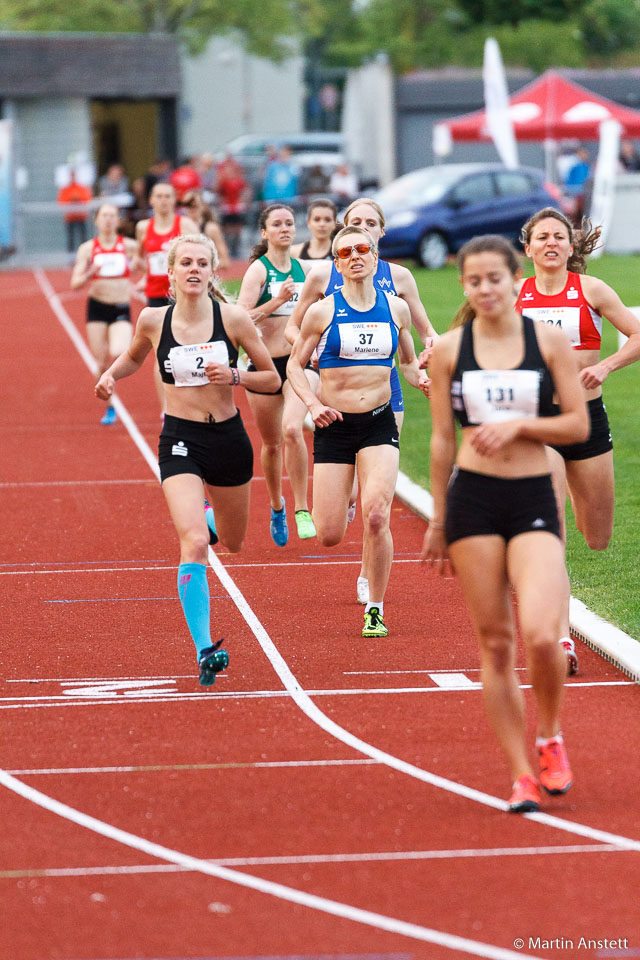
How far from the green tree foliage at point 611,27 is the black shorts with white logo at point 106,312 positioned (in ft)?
187

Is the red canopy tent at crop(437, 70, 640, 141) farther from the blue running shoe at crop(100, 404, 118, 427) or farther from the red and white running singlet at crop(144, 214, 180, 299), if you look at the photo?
the red and white running singlet at crop(144, 214, 180, 299)

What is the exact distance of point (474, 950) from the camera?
4883 mm

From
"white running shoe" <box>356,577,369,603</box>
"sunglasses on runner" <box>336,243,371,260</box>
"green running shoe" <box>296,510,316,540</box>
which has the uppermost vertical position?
"sunglasses on runner" <box>336,243,371,260</box>

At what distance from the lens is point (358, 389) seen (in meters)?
8.91

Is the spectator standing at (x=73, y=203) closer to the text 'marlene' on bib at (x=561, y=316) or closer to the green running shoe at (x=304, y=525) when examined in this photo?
the green running shoe at (x=304, y=525)

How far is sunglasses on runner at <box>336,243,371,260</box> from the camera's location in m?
8.71

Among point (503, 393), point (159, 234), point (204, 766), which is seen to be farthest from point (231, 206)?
point (503, 393)

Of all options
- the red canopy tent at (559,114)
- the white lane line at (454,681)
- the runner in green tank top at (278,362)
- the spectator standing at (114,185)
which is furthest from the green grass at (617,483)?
the spectator standing at (114,185)

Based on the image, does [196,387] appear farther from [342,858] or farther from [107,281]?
[107,281]

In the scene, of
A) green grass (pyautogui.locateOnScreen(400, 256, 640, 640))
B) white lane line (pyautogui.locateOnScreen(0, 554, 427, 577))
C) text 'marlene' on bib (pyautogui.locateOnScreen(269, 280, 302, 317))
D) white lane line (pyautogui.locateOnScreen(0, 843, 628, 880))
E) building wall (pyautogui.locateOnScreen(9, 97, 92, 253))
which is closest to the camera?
white lane line (pyautogui.locateOnScreen(0, 843, 628, 880))

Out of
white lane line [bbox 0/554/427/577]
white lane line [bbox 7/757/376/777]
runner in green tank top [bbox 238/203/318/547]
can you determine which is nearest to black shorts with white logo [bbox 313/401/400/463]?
runner in green tank top [bbox 238/203/318/547]

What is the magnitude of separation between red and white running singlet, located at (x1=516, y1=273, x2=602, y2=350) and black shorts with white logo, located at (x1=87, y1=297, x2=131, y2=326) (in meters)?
9.63

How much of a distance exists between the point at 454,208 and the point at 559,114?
235 inches

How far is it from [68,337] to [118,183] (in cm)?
1363
